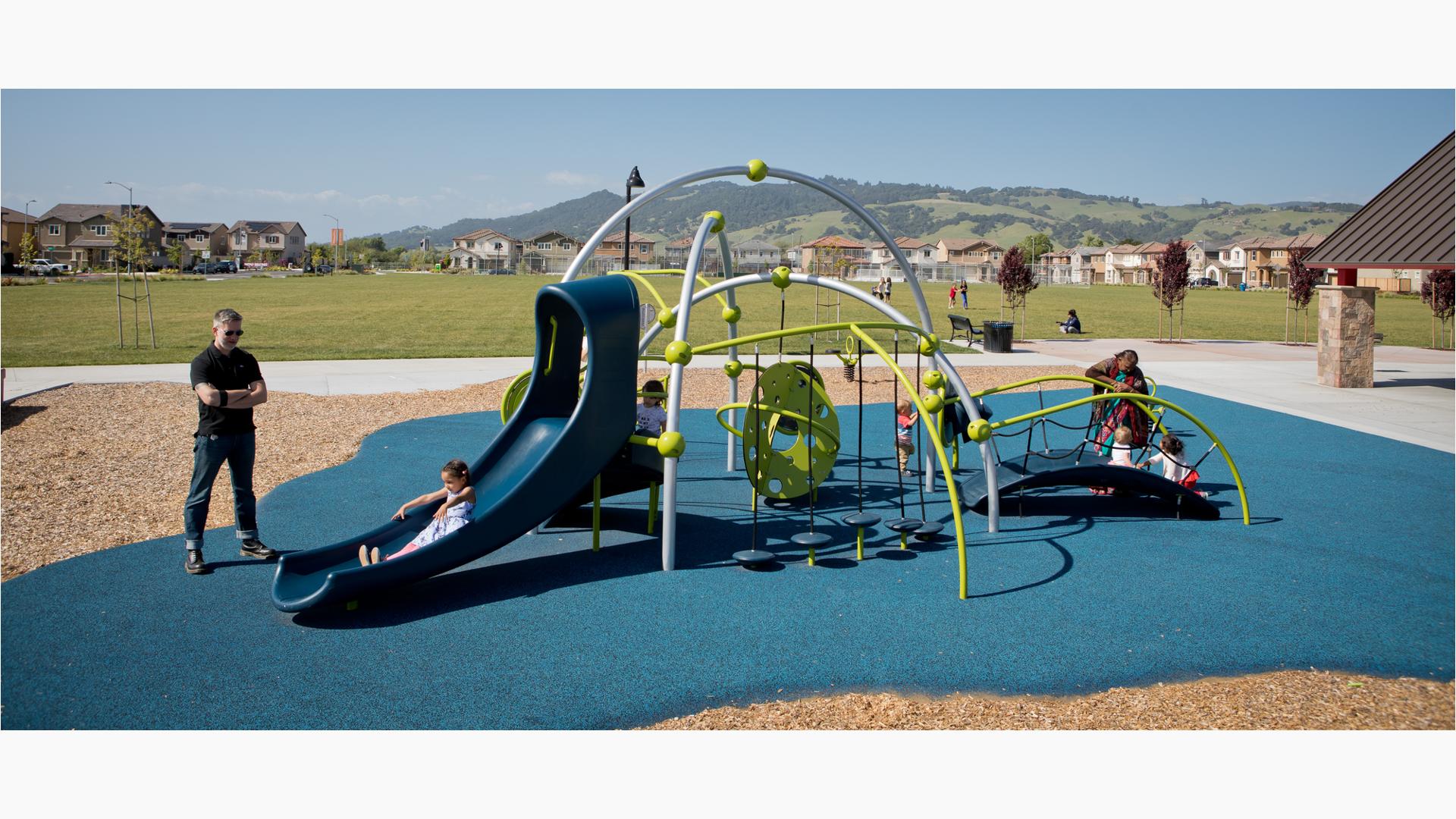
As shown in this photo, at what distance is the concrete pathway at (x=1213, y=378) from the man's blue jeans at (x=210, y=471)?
9.58 meters

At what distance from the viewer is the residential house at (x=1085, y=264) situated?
480ft

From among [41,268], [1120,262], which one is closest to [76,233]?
[41,268]

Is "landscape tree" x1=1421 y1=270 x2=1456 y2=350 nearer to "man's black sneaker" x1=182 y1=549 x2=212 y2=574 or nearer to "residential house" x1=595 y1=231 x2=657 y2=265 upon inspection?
"man's black sneaker" x1=182 y1=549 x2=212 y2=574

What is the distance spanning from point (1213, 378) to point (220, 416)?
1959 centimetres

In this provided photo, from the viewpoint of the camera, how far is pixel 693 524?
374 inches

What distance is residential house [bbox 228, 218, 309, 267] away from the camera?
15538cm

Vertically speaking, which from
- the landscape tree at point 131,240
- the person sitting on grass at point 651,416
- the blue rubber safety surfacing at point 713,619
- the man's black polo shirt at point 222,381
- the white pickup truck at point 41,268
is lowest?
the blue rubber safety surfacing at point 713,619

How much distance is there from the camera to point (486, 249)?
161750 millimetres

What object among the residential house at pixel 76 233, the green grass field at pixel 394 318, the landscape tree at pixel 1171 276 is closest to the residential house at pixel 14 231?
the residential house at pixel 76 233

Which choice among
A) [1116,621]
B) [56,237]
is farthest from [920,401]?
[56,237]

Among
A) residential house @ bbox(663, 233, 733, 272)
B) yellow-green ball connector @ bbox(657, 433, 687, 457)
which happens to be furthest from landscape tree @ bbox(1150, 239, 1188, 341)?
residential house @ bbox(663, 233, 733, 272)

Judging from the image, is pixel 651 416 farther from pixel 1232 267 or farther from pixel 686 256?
pixel 1232 267

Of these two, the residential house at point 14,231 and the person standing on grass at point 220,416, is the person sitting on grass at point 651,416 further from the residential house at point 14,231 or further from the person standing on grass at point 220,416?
the residential house at point 14,231

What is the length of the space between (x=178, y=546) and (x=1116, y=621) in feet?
24.8
